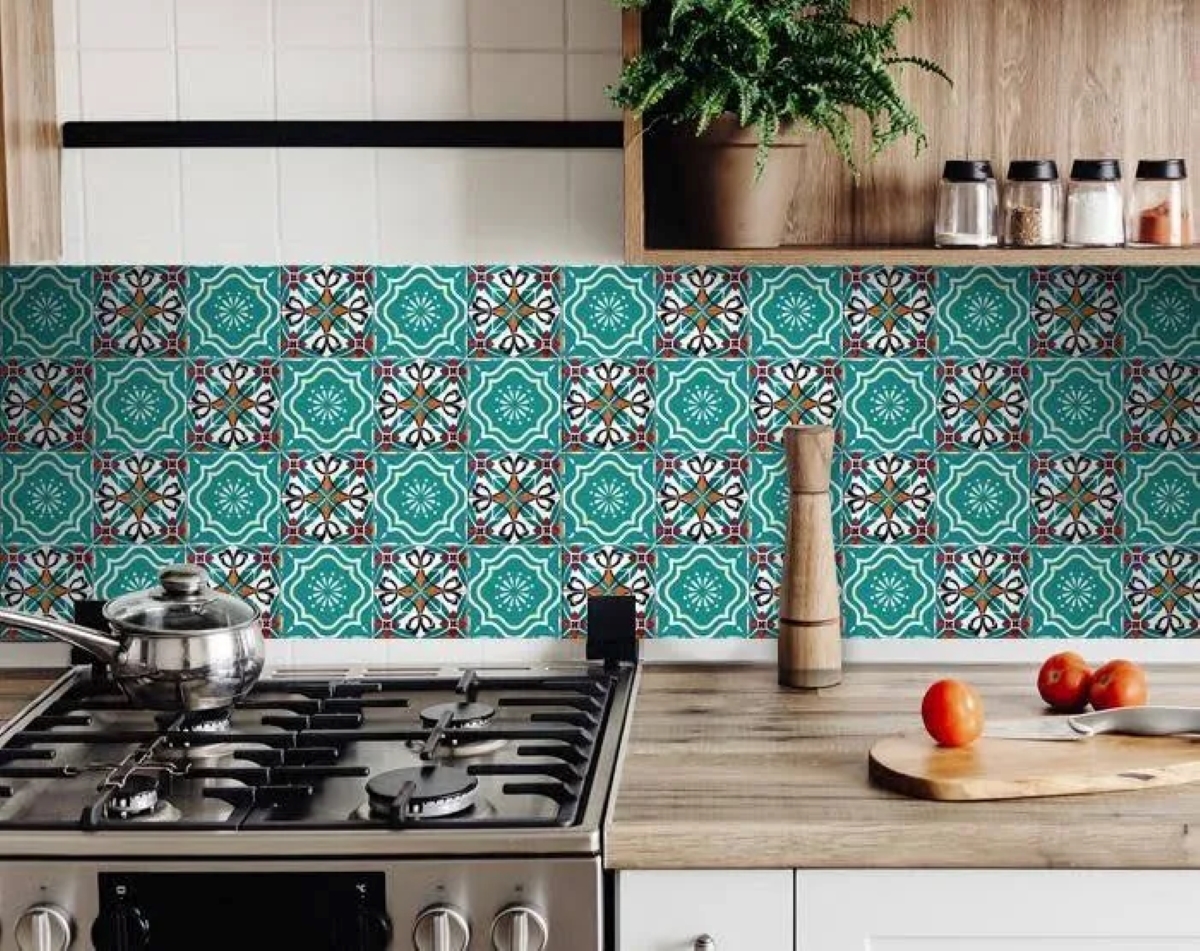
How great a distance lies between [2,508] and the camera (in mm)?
2748

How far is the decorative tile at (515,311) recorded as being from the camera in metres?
2.70

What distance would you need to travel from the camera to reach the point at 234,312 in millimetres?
2717

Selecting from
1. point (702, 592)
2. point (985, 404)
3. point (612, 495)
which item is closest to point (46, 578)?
point (612, 495)

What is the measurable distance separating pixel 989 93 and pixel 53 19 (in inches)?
52.0

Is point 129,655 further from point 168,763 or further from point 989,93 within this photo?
point 989,93

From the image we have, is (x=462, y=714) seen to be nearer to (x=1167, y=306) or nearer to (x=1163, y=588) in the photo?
(x=1163, y=588)

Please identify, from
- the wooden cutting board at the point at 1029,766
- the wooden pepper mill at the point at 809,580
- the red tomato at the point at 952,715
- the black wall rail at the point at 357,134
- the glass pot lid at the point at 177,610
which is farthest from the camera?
the black wall rail at the point at 357,134

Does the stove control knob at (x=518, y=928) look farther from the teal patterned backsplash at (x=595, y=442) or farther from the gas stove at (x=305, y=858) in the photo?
the teal patterned backsplash at (x=595, y=442)

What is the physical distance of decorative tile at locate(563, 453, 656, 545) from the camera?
2723 millimetres

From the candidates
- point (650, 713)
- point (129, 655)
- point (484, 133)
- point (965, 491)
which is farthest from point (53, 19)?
point (965, 491)

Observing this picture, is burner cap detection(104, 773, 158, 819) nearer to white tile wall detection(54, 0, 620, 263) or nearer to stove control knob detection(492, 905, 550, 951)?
stove control knob detection(492, 905, 550, 951)

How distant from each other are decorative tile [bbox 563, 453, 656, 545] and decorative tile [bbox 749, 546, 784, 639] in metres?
0.16

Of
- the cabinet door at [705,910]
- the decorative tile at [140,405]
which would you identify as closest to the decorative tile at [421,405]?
the decorative tile at [140,405]

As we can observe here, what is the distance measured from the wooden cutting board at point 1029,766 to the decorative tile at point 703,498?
0.55 m
